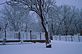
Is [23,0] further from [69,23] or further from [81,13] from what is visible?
[81,13]

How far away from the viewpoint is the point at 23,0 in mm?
20219

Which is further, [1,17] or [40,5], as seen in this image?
[1,17]

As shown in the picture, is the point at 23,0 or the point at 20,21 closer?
the point at 23,0

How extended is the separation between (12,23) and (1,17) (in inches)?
228

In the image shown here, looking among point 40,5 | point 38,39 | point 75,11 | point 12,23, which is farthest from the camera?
point 75,11

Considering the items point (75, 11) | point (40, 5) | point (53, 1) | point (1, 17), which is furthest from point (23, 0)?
point (75, 11)

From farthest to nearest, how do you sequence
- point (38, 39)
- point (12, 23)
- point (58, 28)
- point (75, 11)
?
point (75, 11) < point (58, 28) < point (12, 23) < point (38, 39)

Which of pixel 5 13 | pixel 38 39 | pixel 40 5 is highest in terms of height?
pixel 5 13

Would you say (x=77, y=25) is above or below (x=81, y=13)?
below

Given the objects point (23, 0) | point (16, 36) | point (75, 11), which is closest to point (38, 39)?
point (16, 36)

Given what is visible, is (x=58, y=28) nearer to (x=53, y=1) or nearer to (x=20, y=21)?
(x=20, y=21)

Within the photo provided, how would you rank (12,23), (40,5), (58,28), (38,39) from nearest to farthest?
(40,5), (38,39), (12,23), (58,28)

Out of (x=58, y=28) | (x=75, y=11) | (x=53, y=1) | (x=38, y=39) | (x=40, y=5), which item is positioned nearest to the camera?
(x=40, y=5)

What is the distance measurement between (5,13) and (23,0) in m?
43.2
